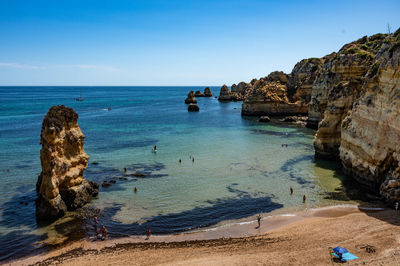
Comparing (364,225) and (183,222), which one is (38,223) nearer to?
(183,222)

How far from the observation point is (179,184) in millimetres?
30000

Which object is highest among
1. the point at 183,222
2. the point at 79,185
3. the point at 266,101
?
the point at 266,101

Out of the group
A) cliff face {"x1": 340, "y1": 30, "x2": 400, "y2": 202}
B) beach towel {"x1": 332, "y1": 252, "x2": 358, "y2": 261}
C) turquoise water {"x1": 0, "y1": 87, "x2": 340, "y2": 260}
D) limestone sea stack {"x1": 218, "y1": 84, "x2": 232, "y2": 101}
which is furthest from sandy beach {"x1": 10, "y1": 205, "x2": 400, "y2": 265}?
limestone sea stack {"x1": 218, "y1": 84, "x2": 232, "y2": 101}

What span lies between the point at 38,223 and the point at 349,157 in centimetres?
2991

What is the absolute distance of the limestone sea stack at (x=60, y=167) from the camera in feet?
72.0

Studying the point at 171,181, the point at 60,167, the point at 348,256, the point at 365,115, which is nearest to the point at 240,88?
the point at 365,115

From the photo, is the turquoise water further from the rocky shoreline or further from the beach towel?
the beach towel

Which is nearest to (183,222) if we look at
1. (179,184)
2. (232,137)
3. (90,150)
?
(179,184)

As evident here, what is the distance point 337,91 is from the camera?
36375mm

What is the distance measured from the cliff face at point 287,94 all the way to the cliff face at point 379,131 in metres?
50.3

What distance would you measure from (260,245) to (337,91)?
26.1m

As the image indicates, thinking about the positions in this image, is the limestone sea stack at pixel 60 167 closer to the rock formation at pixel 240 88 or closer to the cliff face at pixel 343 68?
the cliff face at pixel 343 68

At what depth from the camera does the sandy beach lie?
1650 cm

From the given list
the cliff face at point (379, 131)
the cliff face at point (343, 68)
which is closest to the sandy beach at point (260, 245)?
the cliff face at point (379, 131)
